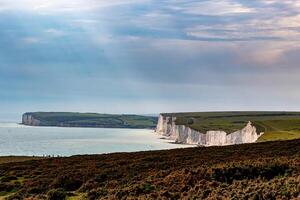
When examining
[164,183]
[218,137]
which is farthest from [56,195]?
[218,137]

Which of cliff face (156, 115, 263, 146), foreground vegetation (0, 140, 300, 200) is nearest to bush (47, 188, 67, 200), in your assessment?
foreground vegetation (0, 140, 300, 200)

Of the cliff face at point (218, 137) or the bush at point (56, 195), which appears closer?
the bush at point (56, 195)

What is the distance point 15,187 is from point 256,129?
113362 millimetres

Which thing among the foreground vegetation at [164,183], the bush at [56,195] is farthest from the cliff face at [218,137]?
the bush at [56,195]

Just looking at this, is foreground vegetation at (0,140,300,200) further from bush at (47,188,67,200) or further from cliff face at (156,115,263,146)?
cliff face at (156,115,263,146)

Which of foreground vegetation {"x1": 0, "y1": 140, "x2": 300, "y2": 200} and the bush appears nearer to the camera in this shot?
foreground vegetation {"x1": 0, "y1": 140, "x2": 300, "y2": 200}

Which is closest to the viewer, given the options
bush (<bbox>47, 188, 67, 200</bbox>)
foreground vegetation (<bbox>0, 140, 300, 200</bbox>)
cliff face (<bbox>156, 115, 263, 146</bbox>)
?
foreground vegetation (<bbox>0, 140, 300, 200</bbox>)

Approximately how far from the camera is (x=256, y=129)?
13700 cm

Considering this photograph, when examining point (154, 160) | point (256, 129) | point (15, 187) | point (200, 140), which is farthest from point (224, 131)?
point (15, 187)

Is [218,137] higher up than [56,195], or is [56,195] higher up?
[218,137]

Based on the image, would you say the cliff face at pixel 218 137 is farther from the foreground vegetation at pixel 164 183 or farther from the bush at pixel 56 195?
the bush at pixel 56 195

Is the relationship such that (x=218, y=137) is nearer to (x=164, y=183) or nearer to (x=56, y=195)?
(x=164, y=183)

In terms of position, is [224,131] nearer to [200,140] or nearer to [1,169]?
[200,140]

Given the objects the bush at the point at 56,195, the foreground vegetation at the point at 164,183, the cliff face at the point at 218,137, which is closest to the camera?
the foreground vegetation at the point at 164,183
